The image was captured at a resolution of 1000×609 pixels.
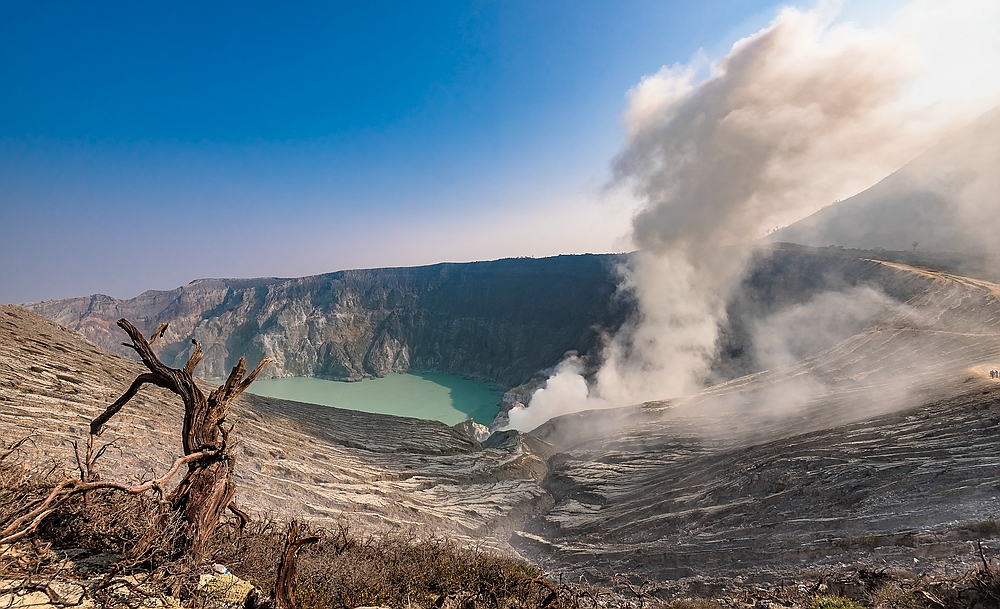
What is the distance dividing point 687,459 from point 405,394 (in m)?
49.4

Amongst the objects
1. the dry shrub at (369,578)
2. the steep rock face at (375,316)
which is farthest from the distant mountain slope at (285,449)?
the steep rock face at (375,316)

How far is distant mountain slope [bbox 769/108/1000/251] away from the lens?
5550 cm

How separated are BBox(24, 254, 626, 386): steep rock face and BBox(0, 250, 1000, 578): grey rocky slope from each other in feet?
129

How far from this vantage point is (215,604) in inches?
97.0

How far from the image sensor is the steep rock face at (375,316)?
66.1 meters

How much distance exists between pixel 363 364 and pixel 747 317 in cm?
6115

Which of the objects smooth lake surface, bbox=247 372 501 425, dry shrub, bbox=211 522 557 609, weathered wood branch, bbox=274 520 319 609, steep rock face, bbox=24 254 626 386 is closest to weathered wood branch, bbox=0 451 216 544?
weathered wood branch, bbox=274 520 319 609

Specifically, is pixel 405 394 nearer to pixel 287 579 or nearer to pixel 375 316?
pixel 375 316

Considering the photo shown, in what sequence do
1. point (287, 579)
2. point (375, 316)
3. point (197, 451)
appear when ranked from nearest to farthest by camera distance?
point (287, 579) < point (197, 451) < point (375, 316)

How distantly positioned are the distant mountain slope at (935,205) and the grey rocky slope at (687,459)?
4021 centimetres

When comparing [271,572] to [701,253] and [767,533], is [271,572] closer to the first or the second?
[767,533]

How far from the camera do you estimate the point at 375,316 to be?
79.6m

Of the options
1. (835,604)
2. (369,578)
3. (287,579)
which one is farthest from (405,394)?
(287,579)

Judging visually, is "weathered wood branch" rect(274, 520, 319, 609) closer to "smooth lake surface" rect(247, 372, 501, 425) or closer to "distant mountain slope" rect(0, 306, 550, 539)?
"distant mountain slope" rect(0, 306, 550, 539)
